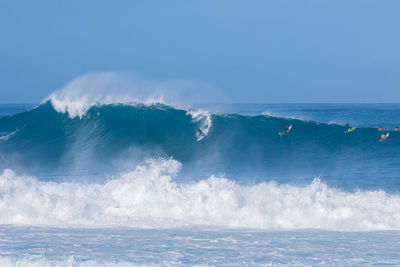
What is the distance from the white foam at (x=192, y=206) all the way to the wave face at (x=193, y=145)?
113 inches

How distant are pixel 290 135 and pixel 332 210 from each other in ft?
31.2

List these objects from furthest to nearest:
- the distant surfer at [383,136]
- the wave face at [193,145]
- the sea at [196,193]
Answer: the distant surfer at [383,136]
the wave face at [193,145]
the sea at [196,193]

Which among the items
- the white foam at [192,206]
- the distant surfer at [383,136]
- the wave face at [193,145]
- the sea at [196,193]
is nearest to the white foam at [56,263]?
the sea at [196,193]

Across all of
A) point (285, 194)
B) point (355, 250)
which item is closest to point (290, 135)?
point (285, 194)

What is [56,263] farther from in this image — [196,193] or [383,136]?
[383,136]

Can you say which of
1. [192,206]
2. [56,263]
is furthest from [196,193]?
[56,263]

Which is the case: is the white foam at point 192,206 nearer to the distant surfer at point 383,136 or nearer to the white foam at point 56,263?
the white foam at point 56,263

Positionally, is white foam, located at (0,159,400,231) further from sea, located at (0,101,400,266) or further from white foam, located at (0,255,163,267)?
white foam, located at (0,255,163,267)

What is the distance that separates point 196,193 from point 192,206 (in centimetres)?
48

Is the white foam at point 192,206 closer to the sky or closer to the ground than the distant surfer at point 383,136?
closer to the ground

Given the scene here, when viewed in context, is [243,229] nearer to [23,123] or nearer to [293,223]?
[293,223]

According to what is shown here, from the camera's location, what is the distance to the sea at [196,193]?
7836 millimetres

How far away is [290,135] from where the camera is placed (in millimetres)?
19344

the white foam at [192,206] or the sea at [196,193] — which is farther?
the white foam at [192,206]
